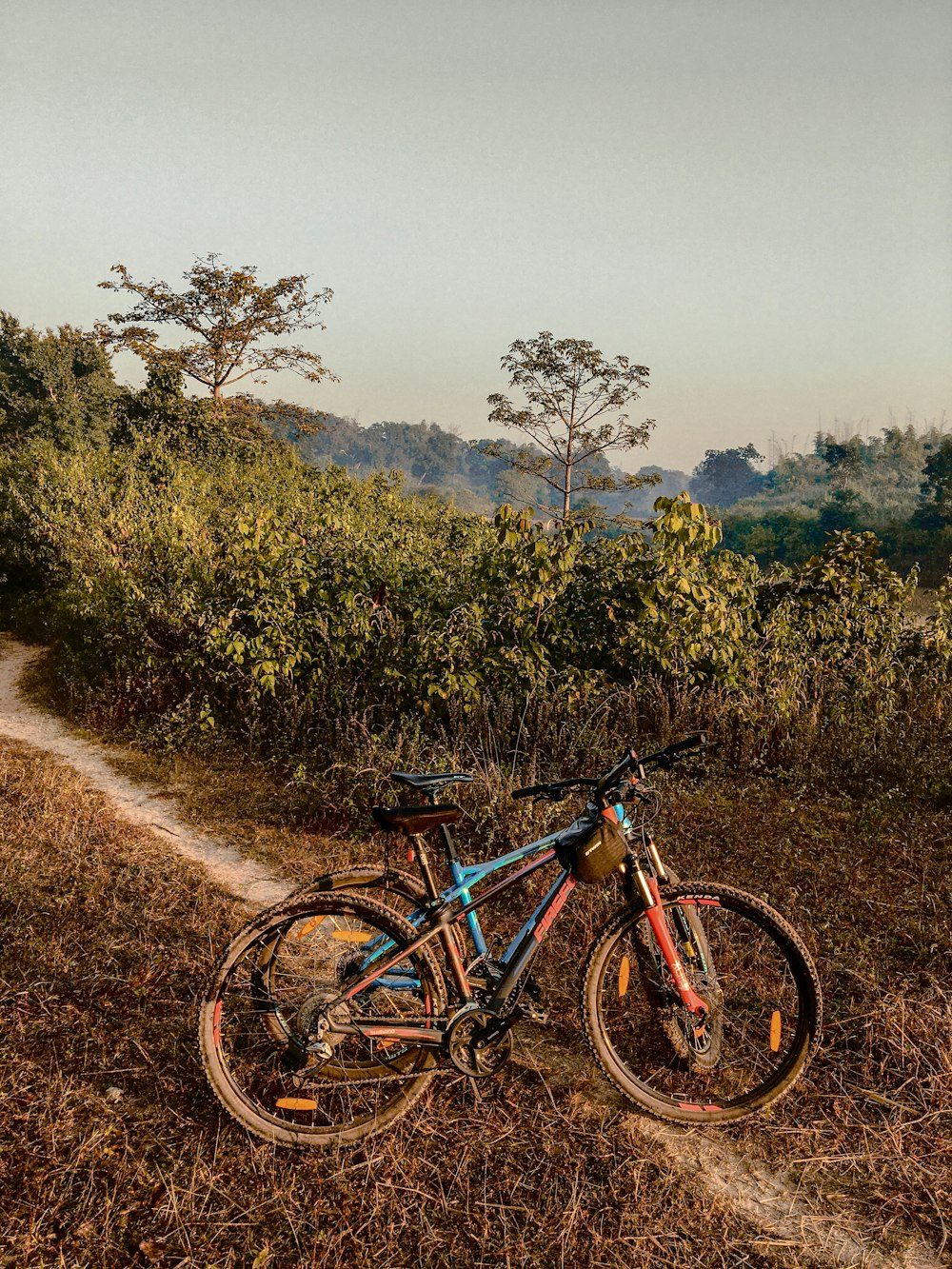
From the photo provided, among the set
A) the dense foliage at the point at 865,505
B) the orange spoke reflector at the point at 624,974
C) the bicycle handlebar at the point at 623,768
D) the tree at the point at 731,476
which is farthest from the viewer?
the tree at the point at 731,476

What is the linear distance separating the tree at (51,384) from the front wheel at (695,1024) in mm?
37883

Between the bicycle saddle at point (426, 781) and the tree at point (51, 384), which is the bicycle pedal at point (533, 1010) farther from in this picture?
the tree at point (51, 384)

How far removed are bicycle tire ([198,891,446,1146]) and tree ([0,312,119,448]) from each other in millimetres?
37399

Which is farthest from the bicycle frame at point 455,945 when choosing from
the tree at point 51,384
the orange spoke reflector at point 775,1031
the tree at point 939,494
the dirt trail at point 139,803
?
the tree at point 939,494

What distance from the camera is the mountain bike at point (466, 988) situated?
241cm

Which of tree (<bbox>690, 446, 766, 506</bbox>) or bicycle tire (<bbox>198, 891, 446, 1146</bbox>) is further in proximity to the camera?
tree (<bbox>690, 446, 766, 506</bbox>)

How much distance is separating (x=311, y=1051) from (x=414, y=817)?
0.87 m

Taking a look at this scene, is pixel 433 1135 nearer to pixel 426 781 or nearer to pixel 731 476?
pixel 426 781

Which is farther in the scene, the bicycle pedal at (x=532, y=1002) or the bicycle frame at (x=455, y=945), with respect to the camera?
the bicycle pedal at (x=532, y=1002)

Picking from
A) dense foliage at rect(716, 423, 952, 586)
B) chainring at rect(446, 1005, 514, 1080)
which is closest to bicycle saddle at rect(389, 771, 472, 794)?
chainring at rect(446, 1005, 514, 1080)

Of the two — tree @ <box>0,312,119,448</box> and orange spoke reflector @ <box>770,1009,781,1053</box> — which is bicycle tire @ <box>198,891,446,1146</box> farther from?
tree @ <box>0,312,119,448</box>

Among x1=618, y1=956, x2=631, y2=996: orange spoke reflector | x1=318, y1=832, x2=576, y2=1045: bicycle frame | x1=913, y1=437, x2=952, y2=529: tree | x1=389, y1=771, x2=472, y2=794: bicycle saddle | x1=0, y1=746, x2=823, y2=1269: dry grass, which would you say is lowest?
x1=0, y1=746, x2=823, y2=1269: dry grass

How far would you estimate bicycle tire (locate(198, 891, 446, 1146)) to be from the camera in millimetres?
2428

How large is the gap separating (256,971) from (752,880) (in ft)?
8.85
